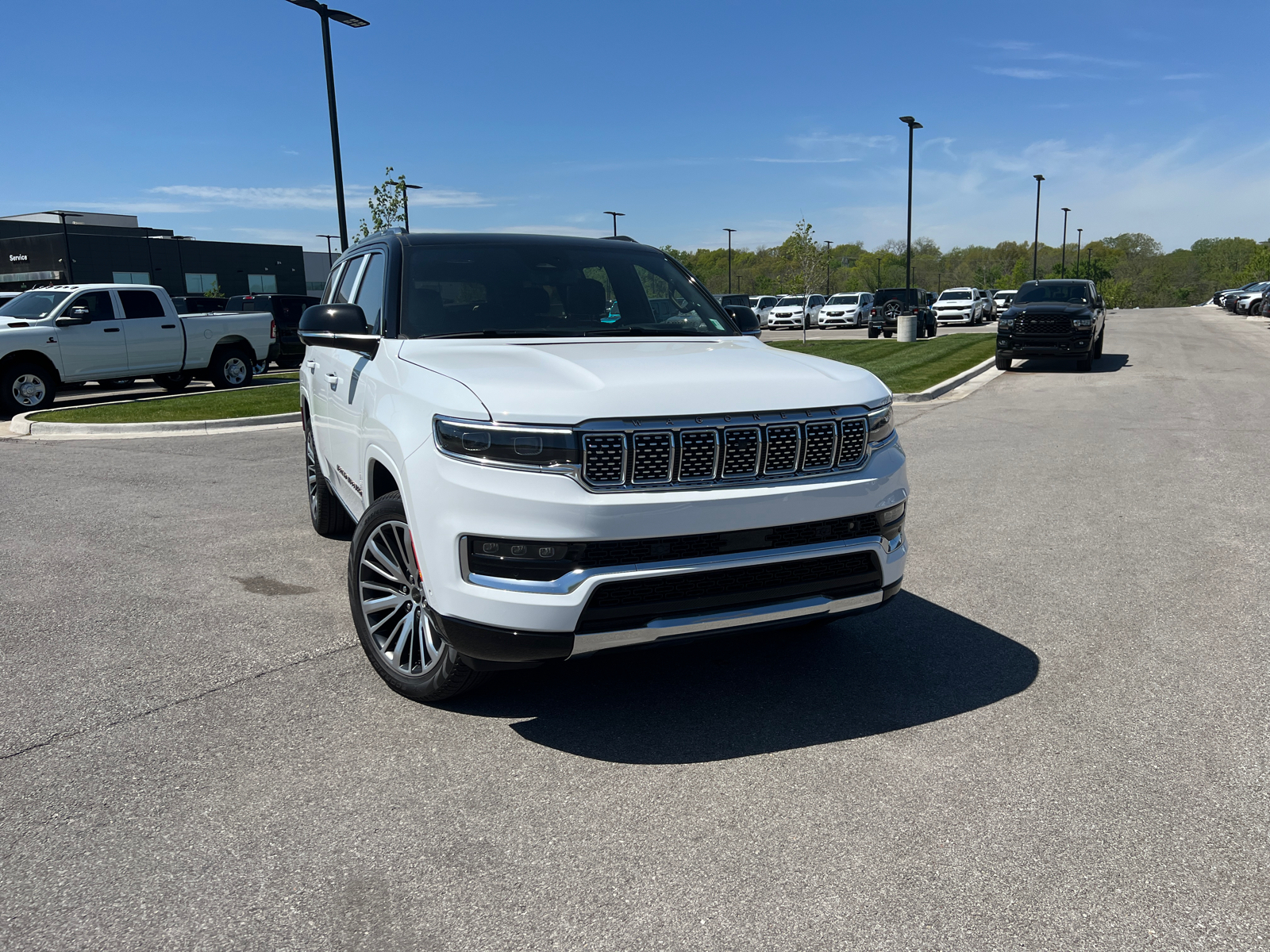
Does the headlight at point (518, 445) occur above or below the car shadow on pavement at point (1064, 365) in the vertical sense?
above

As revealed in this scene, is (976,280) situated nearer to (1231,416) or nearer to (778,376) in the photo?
(1231,416)

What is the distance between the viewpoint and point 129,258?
70000mm

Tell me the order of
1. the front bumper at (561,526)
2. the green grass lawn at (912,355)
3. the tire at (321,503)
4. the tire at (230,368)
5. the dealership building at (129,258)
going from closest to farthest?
the front bumper at (561,526) < the tire at (321,503) < the green grass lawn at (912,355) < the tire at (230,368) < the dealership building at (129,258)

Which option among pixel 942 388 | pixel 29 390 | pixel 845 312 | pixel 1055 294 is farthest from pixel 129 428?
pixel 845 312

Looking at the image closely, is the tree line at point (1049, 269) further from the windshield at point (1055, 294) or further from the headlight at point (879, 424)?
the headlight at point (879, 424)

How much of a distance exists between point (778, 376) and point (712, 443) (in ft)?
1.68

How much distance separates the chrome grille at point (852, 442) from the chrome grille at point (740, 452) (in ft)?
1.36

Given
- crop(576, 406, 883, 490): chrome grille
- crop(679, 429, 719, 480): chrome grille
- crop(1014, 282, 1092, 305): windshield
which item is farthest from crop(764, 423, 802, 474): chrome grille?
crop(1014, 282, 1092, 305): windshield

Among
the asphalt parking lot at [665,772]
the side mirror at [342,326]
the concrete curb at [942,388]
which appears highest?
the side mirror at [342,326]

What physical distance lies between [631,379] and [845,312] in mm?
43072

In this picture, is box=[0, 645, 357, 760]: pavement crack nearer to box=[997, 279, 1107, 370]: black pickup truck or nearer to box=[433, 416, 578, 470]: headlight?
box=[433, 416, 578, 470]: headlight

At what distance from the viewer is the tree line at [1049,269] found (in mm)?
117988

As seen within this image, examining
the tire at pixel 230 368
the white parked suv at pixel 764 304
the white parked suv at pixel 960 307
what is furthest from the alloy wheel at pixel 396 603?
the white parked suv at pixel 764 304

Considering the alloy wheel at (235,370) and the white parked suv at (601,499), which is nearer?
the white parked suv at (601,499)
